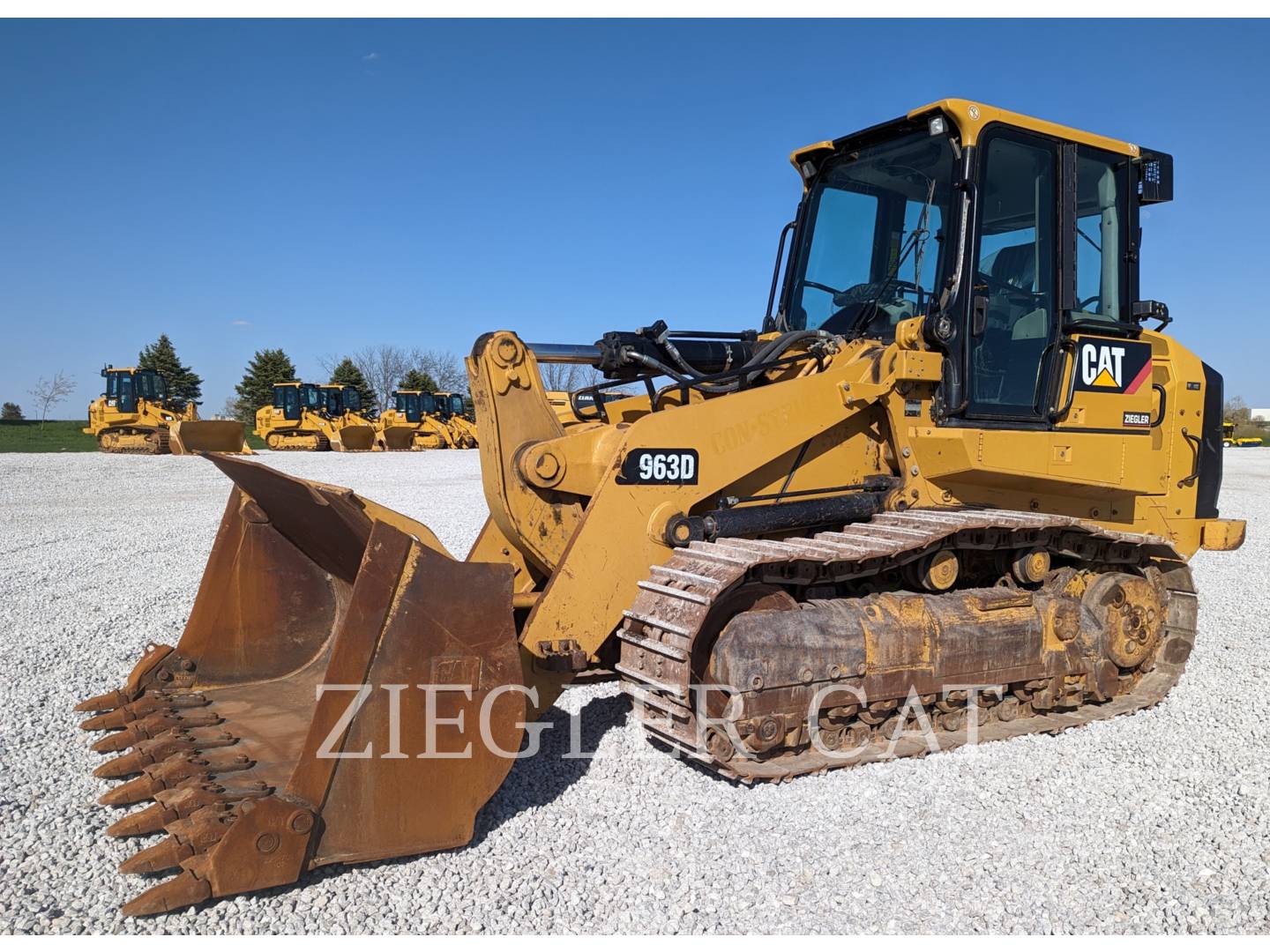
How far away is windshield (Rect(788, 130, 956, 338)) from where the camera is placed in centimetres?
518

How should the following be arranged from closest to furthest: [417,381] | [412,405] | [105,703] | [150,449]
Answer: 1. [105,703]
2. [150,449]
3. [412,405]
4. [417,381]

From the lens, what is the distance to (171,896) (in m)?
3.04

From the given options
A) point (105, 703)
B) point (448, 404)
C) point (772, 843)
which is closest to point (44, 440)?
point (448, 404)

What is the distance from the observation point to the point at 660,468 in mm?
4254

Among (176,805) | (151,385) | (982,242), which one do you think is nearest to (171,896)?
(176,805)

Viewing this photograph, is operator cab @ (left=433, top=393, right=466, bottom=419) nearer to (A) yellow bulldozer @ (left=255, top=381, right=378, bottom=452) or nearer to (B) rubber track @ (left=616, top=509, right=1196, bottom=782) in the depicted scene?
(A) yellow bulldozer @ (left=255, top=381, right=378, bottom=452)

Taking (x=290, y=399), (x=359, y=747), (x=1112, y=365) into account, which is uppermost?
(x=290, y=399)

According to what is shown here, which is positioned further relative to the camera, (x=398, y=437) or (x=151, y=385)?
(x=398, y=437)

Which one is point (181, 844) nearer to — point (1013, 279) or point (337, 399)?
point (1013, 279)

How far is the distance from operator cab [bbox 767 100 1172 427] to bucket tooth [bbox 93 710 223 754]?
3.91 metres

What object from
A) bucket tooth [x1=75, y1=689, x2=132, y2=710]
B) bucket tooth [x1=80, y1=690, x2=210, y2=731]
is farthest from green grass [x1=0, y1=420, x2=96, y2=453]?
bucket tooth [x1=80, y1=690, x2=210, y2=731]

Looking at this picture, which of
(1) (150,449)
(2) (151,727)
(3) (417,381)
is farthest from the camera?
(3) (417,381)

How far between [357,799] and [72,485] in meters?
18.9

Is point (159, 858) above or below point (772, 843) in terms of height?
above
